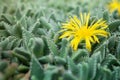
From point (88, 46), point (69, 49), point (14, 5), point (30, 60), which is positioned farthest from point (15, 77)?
point (14, 5)

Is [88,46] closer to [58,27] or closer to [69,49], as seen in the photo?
[69,49]

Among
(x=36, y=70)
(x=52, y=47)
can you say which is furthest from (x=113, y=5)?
(x=36, y=70)

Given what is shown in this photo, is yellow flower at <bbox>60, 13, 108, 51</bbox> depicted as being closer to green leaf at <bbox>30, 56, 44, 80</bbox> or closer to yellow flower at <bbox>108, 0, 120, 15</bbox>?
green leaf at <bbox>30, 56, 44, 80</bbox>

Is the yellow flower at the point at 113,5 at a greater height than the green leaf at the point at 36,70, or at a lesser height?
greater

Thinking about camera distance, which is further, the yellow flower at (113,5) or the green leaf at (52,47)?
the yellow flower at (113,5)

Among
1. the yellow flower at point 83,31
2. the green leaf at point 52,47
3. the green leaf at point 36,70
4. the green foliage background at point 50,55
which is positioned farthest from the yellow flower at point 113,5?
the green leaf at point 36,70

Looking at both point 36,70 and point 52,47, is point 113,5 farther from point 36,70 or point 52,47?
point 36,70

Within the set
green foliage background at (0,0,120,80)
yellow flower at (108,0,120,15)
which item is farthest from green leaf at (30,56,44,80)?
yellow flower at (108,0,120,15)

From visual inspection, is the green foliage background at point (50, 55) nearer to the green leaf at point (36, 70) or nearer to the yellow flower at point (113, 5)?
the green leaf at point (36, 70)

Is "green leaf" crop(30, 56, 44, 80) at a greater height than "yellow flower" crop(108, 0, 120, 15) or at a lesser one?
lesser
